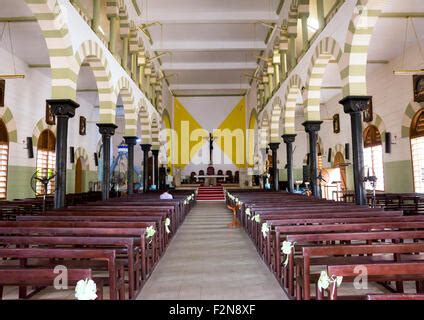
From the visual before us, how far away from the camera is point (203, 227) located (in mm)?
7910

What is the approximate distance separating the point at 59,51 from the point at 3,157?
216 inches

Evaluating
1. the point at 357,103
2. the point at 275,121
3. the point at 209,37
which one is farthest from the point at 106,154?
the point at 209,37

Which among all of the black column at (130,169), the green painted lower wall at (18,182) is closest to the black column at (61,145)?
the green painted lower wall at (18,182)

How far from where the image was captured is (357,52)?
262 inches

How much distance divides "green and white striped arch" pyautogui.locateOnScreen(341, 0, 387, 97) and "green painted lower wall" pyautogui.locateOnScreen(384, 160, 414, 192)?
552cm

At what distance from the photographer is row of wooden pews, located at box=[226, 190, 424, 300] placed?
2127 mm

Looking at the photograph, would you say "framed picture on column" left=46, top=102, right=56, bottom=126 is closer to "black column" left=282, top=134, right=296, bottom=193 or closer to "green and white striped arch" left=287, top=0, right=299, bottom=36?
"black column" left=282, top=134, right=296, bottom=193

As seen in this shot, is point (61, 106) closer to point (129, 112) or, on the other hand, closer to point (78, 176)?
point (129, 112)

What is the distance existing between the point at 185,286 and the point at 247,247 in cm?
226

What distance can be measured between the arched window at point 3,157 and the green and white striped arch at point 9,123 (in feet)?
0.30

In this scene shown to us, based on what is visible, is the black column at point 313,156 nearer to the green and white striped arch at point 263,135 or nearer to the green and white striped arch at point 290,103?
the green and white striped arch at point 290,103

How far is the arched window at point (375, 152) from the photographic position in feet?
40.9

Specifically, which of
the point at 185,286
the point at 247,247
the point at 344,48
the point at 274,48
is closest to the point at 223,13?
the point at 274,48
